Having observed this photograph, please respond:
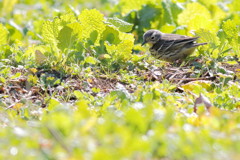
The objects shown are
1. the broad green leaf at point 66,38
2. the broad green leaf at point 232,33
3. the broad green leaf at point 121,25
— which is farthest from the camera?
the broad green leaf at point 121,25

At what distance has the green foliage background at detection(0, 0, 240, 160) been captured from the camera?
11.4ft

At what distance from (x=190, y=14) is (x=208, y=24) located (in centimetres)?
68

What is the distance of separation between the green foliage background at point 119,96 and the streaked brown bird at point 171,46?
0.15 metres

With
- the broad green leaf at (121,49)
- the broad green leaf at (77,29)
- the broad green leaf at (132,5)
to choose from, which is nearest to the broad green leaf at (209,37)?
the broad green leaf at (121,49)

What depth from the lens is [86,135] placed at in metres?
3.57

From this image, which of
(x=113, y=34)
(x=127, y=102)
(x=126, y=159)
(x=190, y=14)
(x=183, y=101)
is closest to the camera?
(x=126, y=159)

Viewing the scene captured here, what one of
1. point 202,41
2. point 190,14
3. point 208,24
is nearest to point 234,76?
point 202,41

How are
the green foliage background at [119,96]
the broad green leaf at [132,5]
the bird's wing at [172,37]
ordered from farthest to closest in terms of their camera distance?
the broad green leaf at [132,5] < the bird's wing at [172,37] < the green foliage background at [119,96]

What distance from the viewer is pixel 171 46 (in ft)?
26.7

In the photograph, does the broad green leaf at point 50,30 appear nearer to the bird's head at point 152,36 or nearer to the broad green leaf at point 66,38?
the broad green leaf at point 66,38

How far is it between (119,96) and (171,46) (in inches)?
104

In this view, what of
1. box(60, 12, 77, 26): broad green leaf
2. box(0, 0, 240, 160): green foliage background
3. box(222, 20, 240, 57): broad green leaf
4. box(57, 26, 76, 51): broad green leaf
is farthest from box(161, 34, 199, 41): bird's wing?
box(57, 26, 76, 51): broad green leaf

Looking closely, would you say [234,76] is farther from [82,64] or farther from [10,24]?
[10,24]

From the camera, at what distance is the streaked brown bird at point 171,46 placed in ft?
25.7
